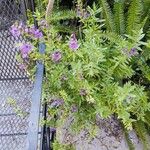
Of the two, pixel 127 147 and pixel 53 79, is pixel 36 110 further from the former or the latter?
pixel 127 147

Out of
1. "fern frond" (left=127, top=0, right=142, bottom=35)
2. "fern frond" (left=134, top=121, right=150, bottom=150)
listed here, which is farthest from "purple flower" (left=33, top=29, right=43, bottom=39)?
"fern frond" (left=134, top=121, right=150, bottom=150)

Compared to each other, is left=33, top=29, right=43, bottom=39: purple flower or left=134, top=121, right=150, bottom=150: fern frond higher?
left=33, top=29, right=43, bottom=39: purple flower

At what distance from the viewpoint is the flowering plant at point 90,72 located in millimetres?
1573

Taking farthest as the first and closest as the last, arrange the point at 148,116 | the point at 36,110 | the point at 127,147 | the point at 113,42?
the point at 127,147, the point at 148,116, the point at 113,42, the point at 36,110

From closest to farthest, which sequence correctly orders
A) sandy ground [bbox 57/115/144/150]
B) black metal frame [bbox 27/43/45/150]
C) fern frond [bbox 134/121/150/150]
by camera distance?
black metal frame [bbox 27/43/45/150] < fern frond [bbox 134/121/150/150] < sandy ground [bbox 57/115/144/150]

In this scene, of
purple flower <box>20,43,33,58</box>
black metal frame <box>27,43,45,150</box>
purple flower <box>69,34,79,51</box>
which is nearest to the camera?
black metal frame <box>27,43,45,150</box>

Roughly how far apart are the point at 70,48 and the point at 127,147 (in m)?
0.77

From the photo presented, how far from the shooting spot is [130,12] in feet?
5.90

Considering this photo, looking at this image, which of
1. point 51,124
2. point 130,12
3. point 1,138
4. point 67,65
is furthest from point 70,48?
point 1,138

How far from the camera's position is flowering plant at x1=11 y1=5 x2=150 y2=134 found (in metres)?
1.57

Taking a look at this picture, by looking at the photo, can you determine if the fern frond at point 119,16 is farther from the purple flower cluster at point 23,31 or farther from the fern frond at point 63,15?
the purple flower cluster at point 23,31

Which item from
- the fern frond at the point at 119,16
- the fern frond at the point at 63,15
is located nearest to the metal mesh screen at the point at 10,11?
the fern frond at the point at 63,15

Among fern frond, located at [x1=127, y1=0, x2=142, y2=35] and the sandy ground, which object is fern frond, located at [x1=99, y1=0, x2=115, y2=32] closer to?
fern frond, located at [x1=127, y1=0, x2=142, y2=35]

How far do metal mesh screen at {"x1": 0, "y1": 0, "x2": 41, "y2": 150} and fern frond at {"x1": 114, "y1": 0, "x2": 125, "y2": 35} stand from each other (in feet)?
1.72
